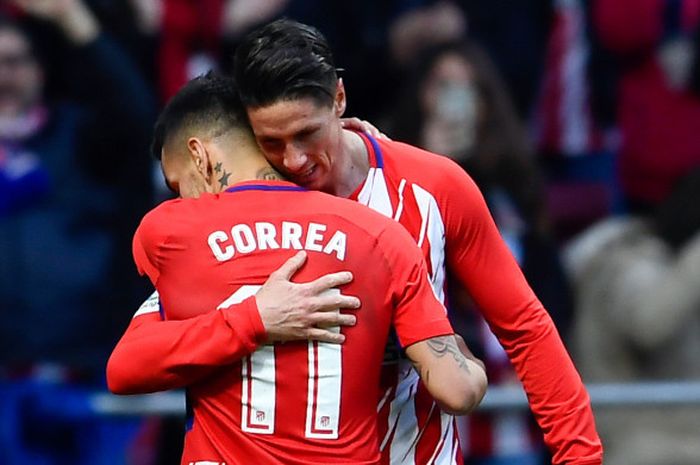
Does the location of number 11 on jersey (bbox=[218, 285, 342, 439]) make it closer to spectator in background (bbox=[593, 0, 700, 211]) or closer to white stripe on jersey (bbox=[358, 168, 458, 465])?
white stripe on jersey (bbox=[358, 168, 458, 465])

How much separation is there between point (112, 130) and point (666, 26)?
96.4 inches

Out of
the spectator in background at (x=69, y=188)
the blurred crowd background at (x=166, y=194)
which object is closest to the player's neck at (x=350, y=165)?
the blurred crowd background at (x=166, y=194)

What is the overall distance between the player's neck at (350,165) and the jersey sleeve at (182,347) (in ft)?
1.31

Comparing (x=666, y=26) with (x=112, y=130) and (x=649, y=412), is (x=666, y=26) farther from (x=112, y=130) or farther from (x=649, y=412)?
(x=112, y=130)

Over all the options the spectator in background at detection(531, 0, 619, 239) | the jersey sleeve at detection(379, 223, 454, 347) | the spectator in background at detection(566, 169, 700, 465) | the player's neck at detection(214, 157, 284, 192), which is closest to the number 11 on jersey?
the jersey sleeve at detection(379, 223, 454, 347)

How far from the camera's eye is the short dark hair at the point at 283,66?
129 inches

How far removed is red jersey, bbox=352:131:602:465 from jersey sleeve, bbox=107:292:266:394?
47cm

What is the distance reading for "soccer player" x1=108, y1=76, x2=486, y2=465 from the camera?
3309 mm

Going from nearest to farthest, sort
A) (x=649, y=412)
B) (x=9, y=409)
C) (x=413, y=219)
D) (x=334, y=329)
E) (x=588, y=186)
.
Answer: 1. (x=334, y=329)
2. (x=413, y=219)
3. (x=9, y=409)
4. (x=649, y=412)
5. (x=588, y=186)

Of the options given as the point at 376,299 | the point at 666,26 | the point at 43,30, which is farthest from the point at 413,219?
the point at 666,26

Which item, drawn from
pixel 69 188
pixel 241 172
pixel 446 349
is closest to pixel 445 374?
pixel 446 349

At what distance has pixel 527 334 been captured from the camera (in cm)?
367

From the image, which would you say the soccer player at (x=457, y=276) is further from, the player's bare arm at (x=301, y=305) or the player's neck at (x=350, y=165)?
the player's bare arm at (x=301, y=305)

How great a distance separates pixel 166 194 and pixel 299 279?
116 inches
